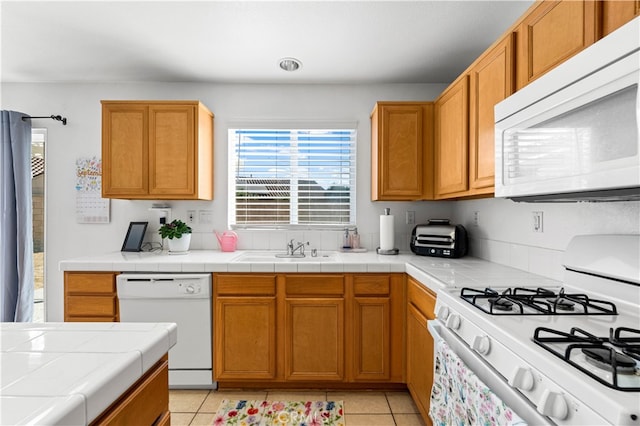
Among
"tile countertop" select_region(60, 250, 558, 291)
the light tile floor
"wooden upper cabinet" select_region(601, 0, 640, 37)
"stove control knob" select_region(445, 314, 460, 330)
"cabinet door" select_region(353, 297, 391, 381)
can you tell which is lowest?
the light tile floor

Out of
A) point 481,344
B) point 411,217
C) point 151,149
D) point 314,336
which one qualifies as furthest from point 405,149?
point 151,149

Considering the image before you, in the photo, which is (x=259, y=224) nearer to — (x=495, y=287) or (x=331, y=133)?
(x=331, y=133)

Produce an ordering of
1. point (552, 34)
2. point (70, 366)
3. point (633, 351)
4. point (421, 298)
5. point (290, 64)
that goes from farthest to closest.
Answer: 1. point (290, 64)
2. point (421, 298)
3. point (552, 34)
4. point (633, 351)
5. point (70, 366)

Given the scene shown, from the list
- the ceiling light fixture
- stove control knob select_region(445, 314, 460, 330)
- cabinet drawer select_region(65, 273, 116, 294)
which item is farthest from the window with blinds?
stove control knob select_region(445, 314, 460, 330)

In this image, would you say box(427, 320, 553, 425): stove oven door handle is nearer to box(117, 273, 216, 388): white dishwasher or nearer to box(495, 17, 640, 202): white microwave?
box(495, 17, 640, 202): white microwave

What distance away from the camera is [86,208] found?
9.80 feet

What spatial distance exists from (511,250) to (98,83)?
Result: 362cm

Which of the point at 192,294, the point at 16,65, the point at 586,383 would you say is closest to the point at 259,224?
the point at 192,294

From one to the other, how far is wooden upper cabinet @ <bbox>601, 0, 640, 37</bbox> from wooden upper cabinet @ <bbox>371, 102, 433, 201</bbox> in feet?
4.98

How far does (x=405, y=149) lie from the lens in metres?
2.60

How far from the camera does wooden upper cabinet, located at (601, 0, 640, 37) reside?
3.14 feet

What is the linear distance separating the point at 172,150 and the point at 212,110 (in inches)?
23.0

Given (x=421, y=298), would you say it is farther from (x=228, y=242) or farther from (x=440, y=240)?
(x=228, y=242)

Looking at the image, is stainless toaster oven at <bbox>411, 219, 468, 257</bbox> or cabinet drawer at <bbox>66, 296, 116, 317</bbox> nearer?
cabinet drawer at <bbox>66, 296, 116, 317</bbox>
